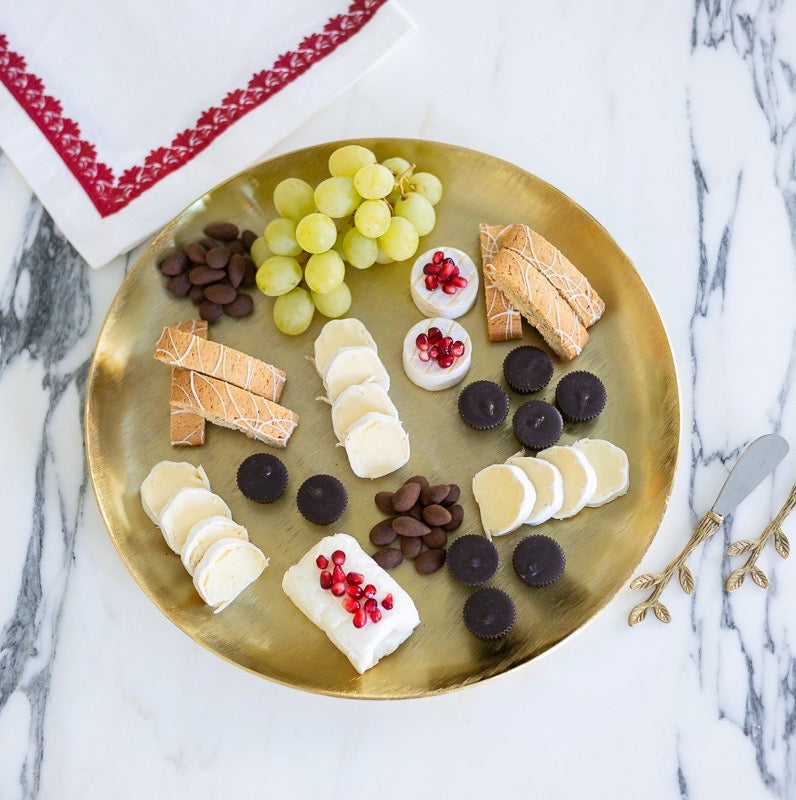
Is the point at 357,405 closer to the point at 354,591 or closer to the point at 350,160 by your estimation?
the point at 354,591

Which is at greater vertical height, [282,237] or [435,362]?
[282,237]

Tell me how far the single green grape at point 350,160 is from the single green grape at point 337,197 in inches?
1.8

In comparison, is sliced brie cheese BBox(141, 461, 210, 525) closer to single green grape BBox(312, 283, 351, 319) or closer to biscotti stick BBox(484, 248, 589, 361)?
single green grape BBox(312, 283, 351, 319)

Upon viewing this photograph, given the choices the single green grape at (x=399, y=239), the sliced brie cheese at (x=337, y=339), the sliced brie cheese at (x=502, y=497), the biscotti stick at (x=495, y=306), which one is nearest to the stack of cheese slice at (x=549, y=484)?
the sliced brie cheese at (x=502, y=497)

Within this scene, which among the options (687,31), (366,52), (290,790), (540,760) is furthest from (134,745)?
(687,31)

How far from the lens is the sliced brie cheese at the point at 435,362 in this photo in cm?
209

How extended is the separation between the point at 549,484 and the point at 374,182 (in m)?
0.76

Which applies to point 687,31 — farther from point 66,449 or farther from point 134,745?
point 134,745

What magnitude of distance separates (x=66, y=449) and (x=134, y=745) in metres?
0.69

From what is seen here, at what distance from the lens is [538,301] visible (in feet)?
6.74

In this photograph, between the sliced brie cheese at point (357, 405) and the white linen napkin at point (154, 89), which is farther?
the white linen napkin at point (154, 89)

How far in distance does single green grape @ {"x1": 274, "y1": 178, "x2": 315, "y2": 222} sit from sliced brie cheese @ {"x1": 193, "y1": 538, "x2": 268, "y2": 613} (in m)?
0.76

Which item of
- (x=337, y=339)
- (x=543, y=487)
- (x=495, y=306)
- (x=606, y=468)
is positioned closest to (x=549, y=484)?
(x=543, y=487)

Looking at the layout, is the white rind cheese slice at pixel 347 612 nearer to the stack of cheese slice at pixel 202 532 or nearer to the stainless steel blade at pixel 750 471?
the stack of cheese slice at pixel 202 532
